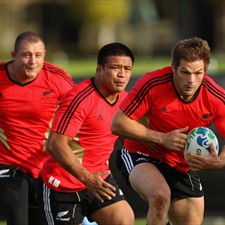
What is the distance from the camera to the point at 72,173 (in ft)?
32.0

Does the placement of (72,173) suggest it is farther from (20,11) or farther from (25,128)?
(20,11)

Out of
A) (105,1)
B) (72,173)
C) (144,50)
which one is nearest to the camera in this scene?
(72,173)

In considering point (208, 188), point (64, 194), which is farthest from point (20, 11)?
point (64, 194)

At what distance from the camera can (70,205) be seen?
10328 mm

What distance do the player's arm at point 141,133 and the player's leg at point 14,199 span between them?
1.62 m

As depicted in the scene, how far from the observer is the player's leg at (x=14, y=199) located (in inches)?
431

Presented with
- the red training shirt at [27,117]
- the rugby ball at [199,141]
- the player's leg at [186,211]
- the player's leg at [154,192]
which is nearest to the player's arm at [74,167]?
the player's leg at [154,192]

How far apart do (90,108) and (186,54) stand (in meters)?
1.12

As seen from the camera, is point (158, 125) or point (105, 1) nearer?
point (158, 125)

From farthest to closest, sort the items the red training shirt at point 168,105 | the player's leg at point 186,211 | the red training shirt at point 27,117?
the red training shirt at point 27,117
the player's leg at point 186,211
the red training shirt at point 168,105

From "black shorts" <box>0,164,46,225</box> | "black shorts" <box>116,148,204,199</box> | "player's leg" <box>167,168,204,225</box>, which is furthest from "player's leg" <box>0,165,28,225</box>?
"player's leg" <box>167,168,204,225</box>

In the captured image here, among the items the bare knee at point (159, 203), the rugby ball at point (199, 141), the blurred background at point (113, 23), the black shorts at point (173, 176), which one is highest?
the blurred background at point (113, 23)

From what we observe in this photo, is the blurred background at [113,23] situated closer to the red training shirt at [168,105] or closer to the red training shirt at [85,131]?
the red training shirt at [85,131]

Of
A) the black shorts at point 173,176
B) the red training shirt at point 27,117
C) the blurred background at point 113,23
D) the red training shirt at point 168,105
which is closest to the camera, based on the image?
the red training shirt at point 168,105
